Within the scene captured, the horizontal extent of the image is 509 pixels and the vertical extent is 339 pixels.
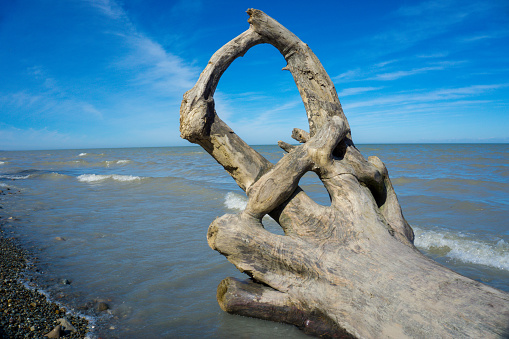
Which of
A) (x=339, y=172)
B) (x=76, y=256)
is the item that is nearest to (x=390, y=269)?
(x=339, y=172)

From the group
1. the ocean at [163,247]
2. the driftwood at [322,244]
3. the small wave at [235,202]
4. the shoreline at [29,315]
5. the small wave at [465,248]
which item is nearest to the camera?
the driftwood at [322,244]

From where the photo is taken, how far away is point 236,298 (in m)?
3.07

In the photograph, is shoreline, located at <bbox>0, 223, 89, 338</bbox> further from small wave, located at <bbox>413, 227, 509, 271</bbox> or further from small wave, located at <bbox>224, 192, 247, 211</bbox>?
small wave, located at <bbox>224, 192, 247, 211</bbox>

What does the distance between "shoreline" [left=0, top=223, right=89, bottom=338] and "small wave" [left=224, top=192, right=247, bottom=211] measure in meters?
5.98

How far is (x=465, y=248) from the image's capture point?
560cm

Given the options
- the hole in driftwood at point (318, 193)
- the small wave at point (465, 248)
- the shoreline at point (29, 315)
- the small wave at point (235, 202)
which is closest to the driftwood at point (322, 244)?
the shoreline at point (29, 315)

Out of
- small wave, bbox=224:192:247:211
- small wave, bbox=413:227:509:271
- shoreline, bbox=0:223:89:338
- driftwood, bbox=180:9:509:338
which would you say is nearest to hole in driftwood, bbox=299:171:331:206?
small wave, bbox=224:192:247:211

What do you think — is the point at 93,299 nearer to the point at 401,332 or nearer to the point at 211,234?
the point at 211,234

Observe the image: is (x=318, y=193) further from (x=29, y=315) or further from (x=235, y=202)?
(x=29, y=315)

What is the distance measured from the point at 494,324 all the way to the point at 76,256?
5493mm

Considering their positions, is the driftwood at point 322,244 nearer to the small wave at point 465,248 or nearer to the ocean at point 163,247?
Result: the ocean at point 163,247

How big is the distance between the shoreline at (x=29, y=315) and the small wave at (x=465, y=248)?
5.81 m

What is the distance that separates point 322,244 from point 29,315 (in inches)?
117

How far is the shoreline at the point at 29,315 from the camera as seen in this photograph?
2738mm
